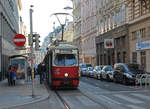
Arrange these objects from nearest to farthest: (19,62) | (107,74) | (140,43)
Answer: (19,62) < (107,74) < (140,43)

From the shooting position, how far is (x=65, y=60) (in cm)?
1875

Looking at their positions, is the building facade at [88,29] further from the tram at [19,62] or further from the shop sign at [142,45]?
the tram at [19,62]

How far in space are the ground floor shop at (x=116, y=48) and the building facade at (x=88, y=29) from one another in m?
6.59

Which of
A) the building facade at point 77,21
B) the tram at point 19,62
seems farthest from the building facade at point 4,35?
the building facade at point 77,21

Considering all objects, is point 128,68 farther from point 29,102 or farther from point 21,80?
point 29,102

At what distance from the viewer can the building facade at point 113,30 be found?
40406 millimetres

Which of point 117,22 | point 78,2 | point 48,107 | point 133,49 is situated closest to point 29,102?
point 48,107

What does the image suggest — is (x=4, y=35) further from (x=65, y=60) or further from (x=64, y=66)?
(x=64, y=66)

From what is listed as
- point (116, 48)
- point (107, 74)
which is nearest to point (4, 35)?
point (107, 74)

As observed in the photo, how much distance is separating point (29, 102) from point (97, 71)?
20039mm

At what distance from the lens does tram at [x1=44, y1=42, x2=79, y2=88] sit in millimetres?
18422

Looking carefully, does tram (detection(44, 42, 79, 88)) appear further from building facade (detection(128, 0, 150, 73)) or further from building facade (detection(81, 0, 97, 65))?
building facade (detection(81, 0, 97, 65))

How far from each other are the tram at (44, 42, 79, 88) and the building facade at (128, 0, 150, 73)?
52.3 feet

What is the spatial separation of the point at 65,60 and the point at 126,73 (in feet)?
21.2
